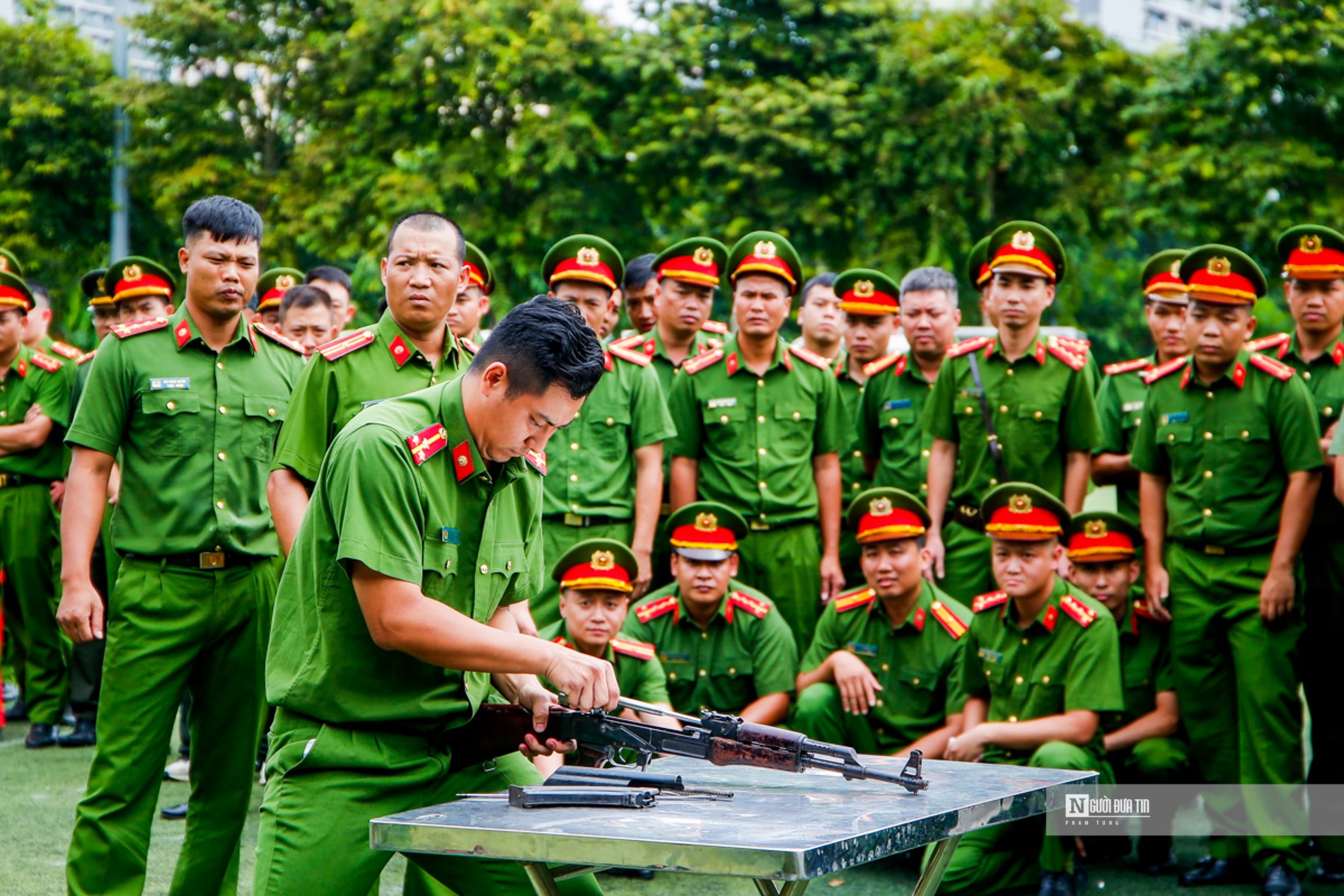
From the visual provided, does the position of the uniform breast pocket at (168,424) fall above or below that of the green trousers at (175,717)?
above

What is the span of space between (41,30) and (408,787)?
19995mm

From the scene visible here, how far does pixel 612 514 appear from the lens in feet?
19.6

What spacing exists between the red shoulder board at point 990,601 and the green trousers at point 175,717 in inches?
103

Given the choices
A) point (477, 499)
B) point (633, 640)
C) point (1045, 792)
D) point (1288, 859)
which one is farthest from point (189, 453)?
point (1288, 859)

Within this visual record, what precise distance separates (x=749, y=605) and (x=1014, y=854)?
4.73ft

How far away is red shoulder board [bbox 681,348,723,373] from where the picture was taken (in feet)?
20.7

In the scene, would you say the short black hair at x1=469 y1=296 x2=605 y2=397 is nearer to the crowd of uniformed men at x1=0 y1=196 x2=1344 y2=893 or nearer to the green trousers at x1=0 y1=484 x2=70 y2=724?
the crowd of uniformed men at x1=0 y1=196 x2=1344 y2=893

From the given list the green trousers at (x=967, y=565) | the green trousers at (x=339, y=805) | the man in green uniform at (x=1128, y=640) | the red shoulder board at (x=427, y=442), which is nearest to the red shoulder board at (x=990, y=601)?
the man in green uniform at (x=1128, y=640)

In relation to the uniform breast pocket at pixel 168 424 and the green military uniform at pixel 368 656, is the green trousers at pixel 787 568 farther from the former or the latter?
the green military uniform at pixel 368 656

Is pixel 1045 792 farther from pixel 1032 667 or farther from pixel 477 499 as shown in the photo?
pixel 1032 667

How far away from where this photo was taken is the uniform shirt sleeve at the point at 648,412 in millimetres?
5980

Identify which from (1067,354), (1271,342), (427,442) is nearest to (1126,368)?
(1067,354)

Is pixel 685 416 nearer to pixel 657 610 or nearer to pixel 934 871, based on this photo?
pixel 657 610

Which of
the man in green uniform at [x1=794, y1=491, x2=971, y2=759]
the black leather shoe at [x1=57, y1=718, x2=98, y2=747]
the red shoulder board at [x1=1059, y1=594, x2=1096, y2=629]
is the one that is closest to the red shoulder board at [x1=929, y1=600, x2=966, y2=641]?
the man in green uniform at [x1=794, y1=491, x2=971, y2=759]
